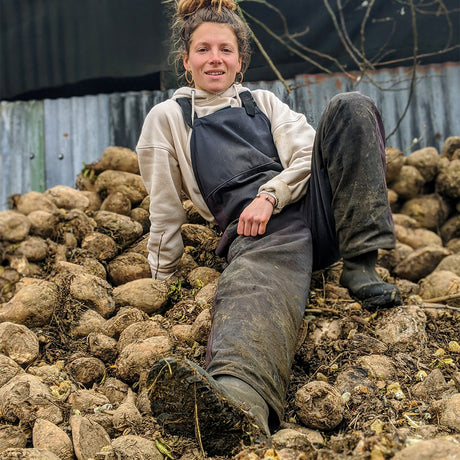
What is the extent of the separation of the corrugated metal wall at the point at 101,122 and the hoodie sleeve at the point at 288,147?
5.43 ft

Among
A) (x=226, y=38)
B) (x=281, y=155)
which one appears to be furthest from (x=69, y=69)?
(x=281, y=155)

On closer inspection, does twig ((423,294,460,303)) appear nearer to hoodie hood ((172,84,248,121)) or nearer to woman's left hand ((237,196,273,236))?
woman's left hand ((237,196,273,236))

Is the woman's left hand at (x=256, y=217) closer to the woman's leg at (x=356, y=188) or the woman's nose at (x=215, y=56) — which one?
the woman's leg at (x=356, y=188)

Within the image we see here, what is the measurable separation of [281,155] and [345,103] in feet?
1.39

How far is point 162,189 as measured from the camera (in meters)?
2.65

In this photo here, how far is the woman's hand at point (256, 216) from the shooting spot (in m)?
2.23

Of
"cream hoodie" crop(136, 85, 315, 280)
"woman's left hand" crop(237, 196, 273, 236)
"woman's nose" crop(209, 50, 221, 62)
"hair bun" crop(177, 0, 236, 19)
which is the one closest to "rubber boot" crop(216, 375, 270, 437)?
"woman's left hand" crop(237, 196, 273, 236)

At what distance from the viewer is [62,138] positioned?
15.3 feet

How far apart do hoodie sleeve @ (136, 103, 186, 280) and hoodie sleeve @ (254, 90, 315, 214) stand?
18.7 inches

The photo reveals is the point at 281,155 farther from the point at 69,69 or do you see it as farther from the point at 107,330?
the point at 69,69

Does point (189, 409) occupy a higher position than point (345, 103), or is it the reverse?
point (345, 103)

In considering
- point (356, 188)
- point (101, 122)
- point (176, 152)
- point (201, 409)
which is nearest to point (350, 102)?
point (356, 188)

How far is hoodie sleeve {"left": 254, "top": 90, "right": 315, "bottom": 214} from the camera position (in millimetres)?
2301

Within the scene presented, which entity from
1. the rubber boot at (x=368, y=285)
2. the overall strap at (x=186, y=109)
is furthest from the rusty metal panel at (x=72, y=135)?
the rubber boot at (x=368, y=285)
